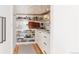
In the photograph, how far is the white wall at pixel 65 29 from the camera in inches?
66.2

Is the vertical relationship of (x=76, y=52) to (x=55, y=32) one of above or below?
below

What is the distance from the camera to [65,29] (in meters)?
1.90

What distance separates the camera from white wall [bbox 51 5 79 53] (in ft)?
5.52

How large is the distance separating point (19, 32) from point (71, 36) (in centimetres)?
405

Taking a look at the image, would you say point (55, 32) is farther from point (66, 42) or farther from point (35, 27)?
point (35, 27)

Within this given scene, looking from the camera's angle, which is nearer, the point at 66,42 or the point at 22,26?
the point at 66,42

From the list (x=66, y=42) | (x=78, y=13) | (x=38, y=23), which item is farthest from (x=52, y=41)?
(x=38, y=23)

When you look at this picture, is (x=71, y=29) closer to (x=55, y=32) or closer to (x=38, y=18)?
(x=55, y=32)

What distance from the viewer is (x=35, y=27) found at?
5.61 meters
